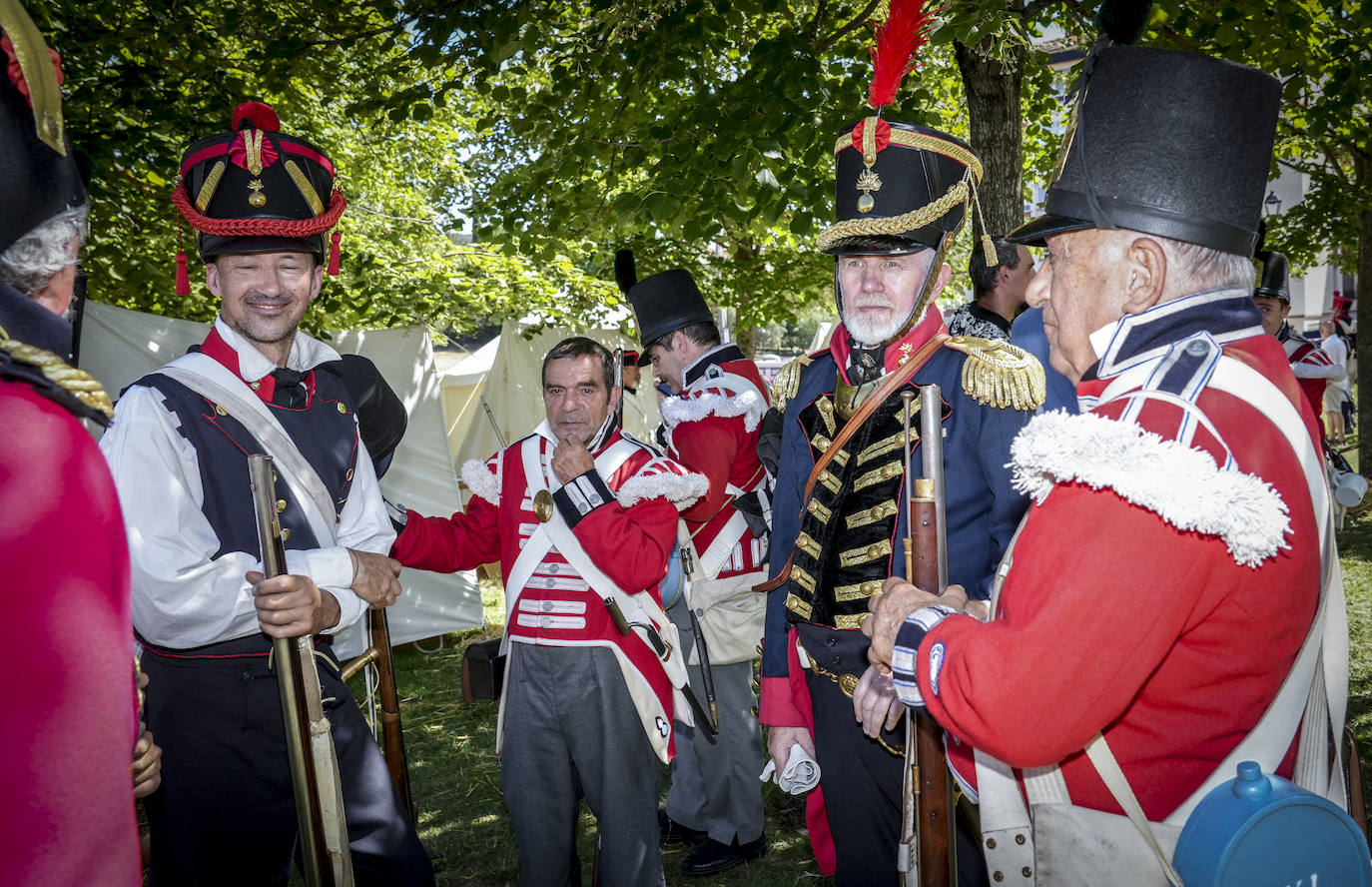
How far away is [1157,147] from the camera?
169 cm

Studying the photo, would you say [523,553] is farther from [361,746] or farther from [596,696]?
[361,746]

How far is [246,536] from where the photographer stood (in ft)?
8.25

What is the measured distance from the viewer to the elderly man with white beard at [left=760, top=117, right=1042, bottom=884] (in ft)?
8.11

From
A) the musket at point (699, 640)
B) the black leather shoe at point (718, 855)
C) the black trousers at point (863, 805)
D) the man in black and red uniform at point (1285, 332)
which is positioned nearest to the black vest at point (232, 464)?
the black trousers at point (863, 805)

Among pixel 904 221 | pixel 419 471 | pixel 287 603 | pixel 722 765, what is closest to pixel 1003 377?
pixel 904 221

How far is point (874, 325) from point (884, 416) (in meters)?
0.27

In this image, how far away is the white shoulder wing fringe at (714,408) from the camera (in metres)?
4.32

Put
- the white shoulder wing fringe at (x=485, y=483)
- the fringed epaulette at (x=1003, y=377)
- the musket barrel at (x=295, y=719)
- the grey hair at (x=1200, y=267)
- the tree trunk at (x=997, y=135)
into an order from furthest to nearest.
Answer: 1. the tree trunk at (x=997, y=135)
2. the white shoulder wing fringe at (x=485, y=483)
3. the fringed epaulette at (x=1003, y=377)
4. the musket barrel at (x=295, y=719)
5. the grey hair at (x=1200, y=267)

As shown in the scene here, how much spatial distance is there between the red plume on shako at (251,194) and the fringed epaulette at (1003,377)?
1892mm

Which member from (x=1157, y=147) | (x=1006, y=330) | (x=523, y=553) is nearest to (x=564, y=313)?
(x=1006, y=330)

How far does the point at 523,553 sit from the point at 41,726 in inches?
82.7

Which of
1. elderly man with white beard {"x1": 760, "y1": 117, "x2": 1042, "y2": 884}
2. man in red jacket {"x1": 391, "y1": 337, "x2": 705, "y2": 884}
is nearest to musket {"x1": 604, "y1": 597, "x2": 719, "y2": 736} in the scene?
man in red jacket {"x1": 391, "y1": 337, "x2": 705, "y2": 884}

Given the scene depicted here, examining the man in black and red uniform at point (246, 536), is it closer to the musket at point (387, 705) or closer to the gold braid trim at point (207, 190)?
the gold braid trim at point (207, 190)

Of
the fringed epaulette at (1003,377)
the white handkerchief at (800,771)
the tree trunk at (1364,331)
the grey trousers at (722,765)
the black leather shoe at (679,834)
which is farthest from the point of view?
the tree trunk at (1364,331)
